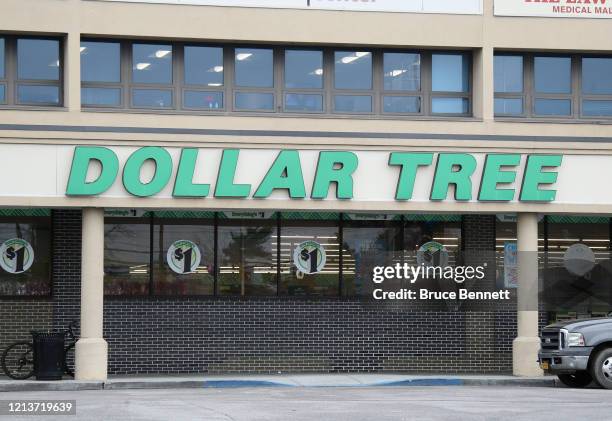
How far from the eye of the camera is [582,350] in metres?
22.0

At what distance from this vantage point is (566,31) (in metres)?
25.7

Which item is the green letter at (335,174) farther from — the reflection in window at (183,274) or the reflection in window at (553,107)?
the reflection in window at (553,107)

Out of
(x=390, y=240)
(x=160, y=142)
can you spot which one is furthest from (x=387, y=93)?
(x=160, y=142)

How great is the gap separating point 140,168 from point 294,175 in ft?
10.5

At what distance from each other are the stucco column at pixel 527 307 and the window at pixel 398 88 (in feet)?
11.2

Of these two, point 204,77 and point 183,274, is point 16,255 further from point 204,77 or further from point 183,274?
point 204,77

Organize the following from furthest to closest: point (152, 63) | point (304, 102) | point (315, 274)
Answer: point (315, 274) → point (304, 102) → point (152, 63)

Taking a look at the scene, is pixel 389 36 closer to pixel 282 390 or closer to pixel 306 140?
pixel 306 140

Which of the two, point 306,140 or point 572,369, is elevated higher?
point 306,140

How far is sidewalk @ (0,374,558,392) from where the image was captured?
2306 cm

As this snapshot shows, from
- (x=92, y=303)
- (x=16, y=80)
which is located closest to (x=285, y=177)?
(x=92, y=303)

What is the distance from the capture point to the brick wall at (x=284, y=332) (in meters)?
25.7

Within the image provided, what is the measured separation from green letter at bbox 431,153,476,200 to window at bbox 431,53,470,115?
1.41 metres

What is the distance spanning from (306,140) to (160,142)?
3.07 metres
